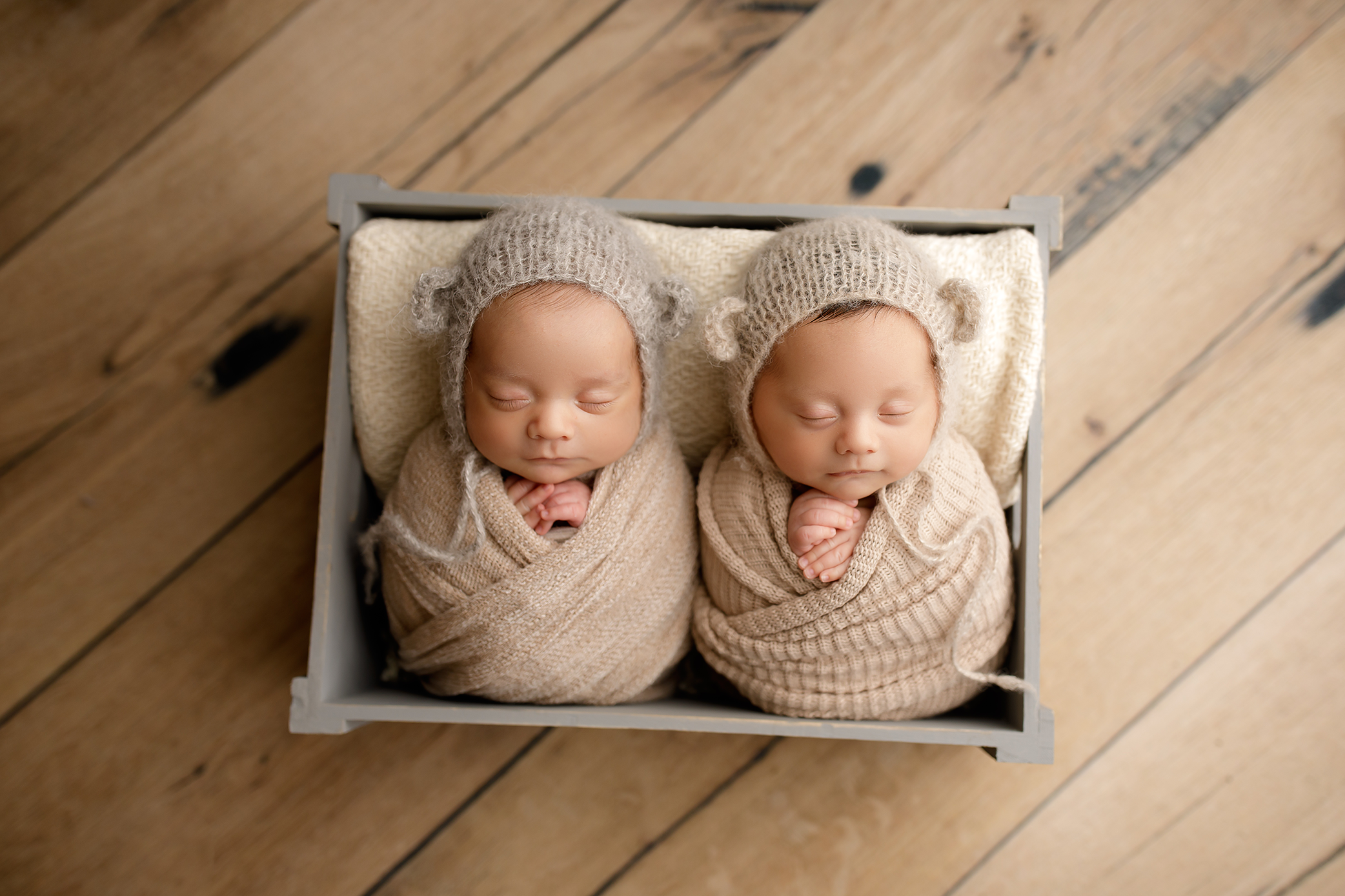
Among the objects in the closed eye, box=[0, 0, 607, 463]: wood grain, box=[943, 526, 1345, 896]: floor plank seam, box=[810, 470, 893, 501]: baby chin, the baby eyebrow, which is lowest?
box=[943, 526, 1345, 896]: floor plank seam

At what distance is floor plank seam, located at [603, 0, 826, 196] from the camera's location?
1.17m

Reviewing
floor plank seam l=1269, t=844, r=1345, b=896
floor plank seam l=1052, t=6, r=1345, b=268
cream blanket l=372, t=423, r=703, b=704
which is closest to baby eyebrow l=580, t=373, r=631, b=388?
cream blanket l=372, t=423, r=703, b=704

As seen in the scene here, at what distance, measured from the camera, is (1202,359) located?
1139mm

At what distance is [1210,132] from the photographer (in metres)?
1.16

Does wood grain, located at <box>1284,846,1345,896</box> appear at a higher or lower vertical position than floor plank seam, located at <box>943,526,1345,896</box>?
lower

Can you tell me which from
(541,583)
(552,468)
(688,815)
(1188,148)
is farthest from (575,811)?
Result: (1188,148)

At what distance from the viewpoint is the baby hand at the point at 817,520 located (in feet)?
2.75

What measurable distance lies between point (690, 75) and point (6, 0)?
101 cm

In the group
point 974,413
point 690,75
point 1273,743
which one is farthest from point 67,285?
point 1273,743

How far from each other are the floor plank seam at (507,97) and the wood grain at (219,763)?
510 mm

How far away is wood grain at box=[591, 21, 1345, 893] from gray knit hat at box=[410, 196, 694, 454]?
1.93 feet

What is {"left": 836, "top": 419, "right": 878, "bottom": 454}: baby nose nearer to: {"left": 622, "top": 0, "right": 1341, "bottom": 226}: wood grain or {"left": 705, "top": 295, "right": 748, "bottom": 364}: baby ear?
{"left": 705, "top": 295, "right": 748, "bottom": 364}: baby ear

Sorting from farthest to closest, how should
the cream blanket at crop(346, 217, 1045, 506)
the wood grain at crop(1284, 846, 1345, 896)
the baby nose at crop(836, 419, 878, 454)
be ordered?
1. the wood grain at crop(1284, 846, 1345, 896)
2. the cream blanket at crop(346, 217, 1045, 506)
3. the baby nose at crop(836, 419, 878, 454)

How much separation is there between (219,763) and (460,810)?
332 mm
